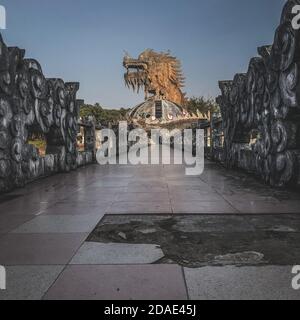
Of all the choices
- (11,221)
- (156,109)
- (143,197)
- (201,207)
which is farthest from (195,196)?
(156,109)

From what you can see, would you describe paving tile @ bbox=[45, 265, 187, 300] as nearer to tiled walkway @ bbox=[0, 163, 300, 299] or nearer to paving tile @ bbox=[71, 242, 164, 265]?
tiled walkway @ bbox=[0, 163, 300, 299]

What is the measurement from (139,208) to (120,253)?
2.33m

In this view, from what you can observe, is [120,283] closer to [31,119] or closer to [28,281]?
[28,281]

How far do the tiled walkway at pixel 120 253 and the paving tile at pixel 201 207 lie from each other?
15 millimetres

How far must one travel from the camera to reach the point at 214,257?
3.51 m

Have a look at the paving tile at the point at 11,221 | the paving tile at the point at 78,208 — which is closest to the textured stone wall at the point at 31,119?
the paving tile at the point at 78,208

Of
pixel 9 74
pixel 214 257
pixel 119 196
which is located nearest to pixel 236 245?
pixel 214 257

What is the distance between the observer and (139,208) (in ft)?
19.8

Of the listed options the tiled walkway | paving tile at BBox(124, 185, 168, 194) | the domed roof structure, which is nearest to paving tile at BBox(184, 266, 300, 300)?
the tiled walkway

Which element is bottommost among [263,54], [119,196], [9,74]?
[119,196]

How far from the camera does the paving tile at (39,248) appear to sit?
351 cm

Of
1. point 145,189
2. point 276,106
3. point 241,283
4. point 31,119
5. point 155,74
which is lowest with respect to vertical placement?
point 145,189
